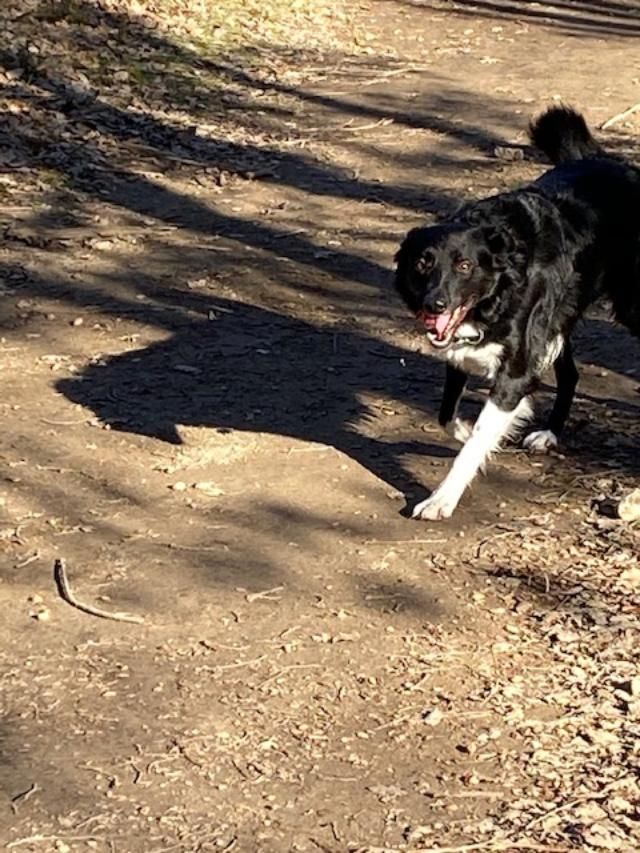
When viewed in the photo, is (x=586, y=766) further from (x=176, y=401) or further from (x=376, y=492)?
(x=176, y=401)

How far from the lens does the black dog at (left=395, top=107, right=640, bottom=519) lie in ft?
17.8

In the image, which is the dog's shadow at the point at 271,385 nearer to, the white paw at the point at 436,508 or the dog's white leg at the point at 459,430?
the dog's white leg at the point at 459,430

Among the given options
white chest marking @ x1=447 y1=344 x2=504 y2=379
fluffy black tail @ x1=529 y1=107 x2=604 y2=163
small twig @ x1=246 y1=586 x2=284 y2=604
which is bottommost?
small twig @ x1=246 y1=586 x2=284 y2=604

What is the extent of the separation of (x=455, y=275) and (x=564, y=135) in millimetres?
1522

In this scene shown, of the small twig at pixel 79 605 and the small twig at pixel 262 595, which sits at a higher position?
the small twig at pixel 262 595

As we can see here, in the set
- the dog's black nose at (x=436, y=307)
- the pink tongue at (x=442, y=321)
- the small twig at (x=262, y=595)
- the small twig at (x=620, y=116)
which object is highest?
the dog's black nose at (x=436, y=307)

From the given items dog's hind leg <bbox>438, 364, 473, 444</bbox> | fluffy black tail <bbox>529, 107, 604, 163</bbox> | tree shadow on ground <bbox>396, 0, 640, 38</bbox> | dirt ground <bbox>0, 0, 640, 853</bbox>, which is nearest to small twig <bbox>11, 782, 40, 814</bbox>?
dirt ground <bbox>0, 0, 640, 853</bbox>

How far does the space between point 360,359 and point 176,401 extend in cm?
99

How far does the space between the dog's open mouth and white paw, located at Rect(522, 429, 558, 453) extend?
86 centimetres

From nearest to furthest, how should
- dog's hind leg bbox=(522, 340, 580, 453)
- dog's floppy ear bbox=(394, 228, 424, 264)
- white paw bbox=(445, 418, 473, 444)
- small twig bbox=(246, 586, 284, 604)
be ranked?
small twig bbox=(246, 586, 284, 604), dog's floppy ear bbox=(394, 228, 424, 264), white paw bbox=(445, 418, 473, 444), dog's hind leg bbox=(522, 340, 580, 453)

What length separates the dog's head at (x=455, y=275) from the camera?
5.38 metres

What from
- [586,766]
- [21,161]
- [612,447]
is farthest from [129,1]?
[586,766]

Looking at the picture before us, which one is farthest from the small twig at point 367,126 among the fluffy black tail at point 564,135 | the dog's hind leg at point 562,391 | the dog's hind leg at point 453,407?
the dog's hind leg at point 453,407

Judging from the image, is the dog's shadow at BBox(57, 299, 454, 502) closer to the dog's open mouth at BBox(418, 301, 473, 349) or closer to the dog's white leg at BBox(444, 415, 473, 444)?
the dog's white leg at BBox(444, 415, 473, 444)
